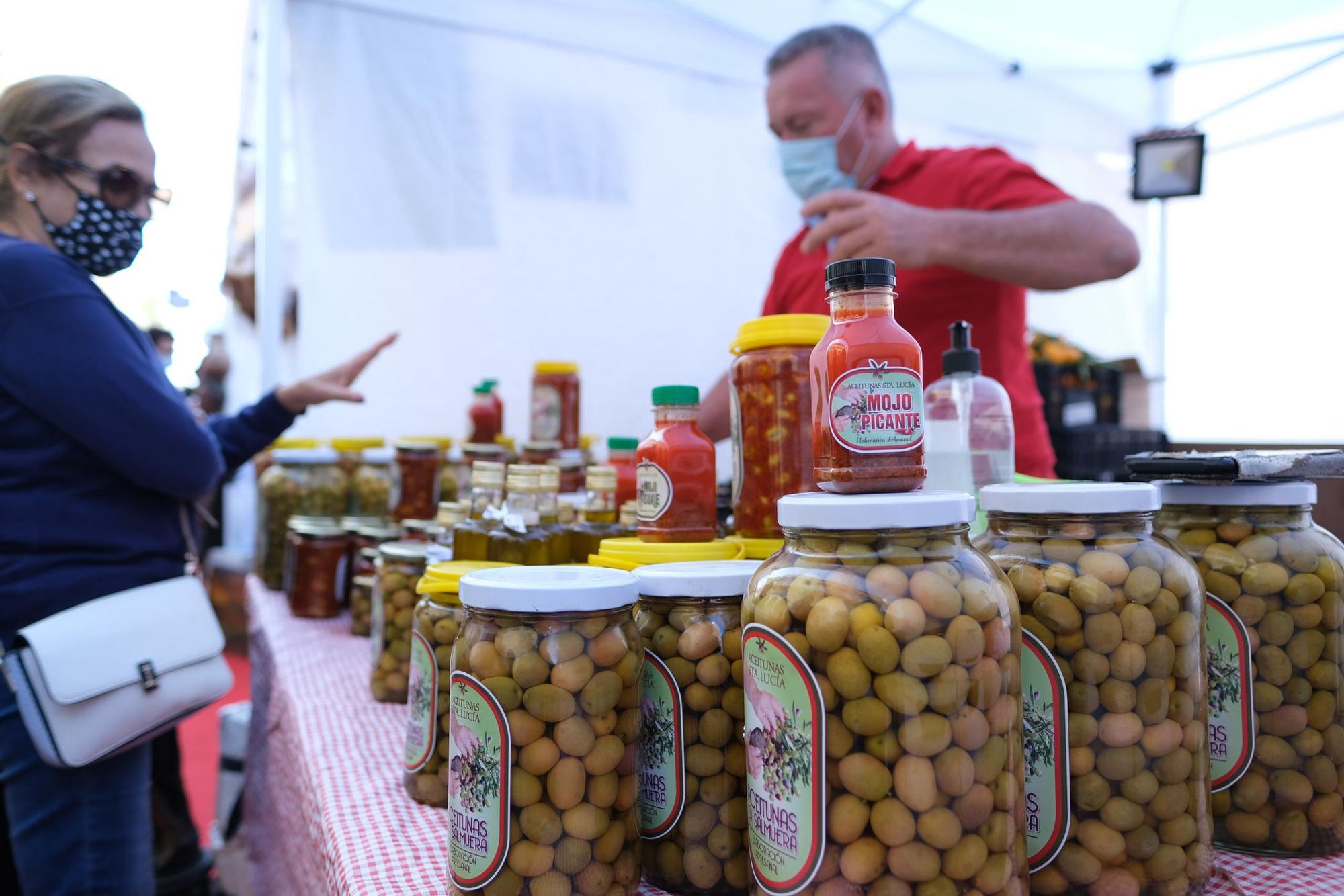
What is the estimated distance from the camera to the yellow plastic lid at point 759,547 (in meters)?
0.80

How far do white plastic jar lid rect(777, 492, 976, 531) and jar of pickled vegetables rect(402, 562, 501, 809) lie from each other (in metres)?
0.42

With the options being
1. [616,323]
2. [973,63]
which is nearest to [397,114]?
[616,323]

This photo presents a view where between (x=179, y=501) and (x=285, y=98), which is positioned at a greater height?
(x=285, y=98)

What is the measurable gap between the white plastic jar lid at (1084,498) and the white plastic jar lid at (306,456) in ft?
6.51

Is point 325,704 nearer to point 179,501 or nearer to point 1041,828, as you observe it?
point 179,501

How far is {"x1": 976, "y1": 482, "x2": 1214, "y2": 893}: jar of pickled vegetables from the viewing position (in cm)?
56

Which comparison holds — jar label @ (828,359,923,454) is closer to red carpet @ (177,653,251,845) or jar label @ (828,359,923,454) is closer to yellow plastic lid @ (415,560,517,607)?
yellow plastic lid @ (415,560,517,607)

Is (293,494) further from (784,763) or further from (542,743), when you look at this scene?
(784,763)

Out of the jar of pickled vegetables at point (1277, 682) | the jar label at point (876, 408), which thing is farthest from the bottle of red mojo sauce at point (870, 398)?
the jar of pickled vegetables at point (1277, 682)

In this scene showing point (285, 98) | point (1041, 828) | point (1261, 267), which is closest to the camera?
point (1041, 828)

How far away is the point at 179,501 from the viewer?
59.0 inches

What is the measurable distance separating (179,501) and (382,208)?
162 centimetres

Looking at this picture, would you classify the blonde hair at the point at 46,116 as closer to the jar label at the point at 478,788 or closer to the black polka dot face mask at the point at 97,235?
the black polka dot face mask at the point at 97,235

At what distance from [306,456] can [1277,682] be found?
83.9 inches
